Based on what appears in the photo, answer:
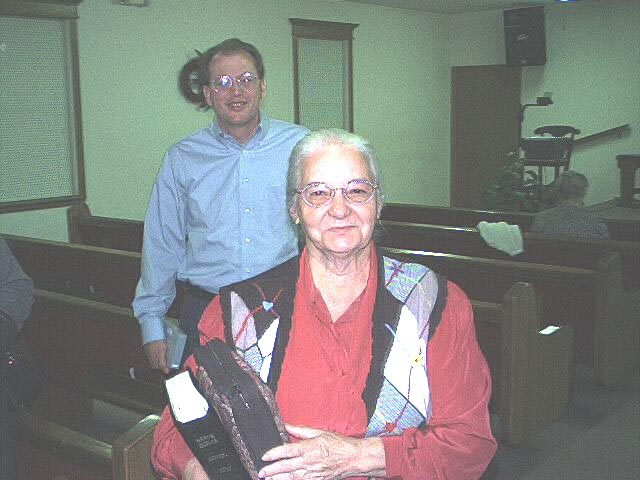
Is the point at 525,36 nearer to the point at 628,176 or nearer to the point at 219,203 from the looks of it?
the point at 628,176

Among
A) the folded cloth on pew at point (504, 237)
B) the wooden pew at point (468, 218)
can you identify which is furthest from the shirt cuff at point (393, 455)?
the wooden pew at point (468, 218)

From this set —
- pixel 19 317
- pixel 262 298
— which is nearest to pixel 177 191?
pixel 19 317

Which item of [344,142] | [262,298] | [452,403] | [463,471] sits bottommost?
[463,471]

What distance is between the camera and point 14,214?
18.1ft

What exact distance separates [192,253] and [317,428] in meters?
1.06

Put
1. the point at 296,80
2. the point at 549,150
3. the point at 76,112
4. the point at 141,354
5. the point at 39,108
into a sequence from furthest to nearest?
the point at 549,150 < the point at 296,80 < the point at 76,112 < the point at 39,108 < the point at 141,354

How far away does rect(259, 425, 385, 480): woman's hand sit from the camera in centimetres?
117

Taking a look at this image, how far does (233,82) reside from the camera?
2.17 meters

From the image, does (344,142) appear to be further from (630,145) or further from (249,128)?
(630,145)

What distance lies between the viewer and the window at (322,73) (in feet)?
24.9

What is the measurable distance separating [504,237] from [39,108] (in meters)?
3.38

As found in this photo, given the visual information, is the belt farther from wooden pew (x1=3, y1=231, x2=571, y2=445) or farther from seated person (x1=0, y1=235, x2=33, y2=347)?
wooden pew (x1=3, y1=231, x2=571, y2=445)

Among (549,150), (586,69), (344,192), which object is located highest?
(586,69)

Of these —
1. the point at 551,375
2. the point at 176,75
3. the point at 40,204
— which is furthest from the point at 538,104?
the point at 551,375
